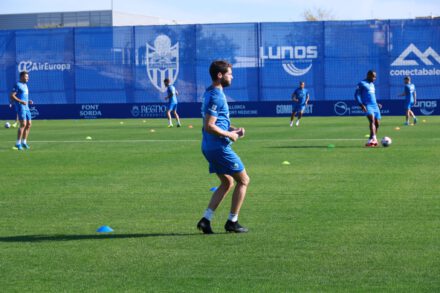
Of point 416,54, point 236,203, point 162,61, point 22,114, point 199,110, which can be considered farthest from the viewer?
point 162,61

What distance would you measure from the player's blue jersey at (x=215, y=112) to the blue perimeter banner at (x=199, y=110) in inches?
1568

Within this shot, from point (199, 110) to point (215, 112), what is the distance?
41272 mm

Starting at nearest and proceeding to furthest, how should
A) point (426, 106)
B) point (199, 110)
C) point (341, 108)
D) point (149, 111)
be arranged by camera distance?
1. point (426, 106)
2. point (341, 108)
3. point (199, 110)
4. point (149, 111)

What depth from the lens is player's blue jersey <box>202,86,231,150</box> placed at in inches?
379

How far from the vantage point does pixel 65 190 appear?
14602 millimetres

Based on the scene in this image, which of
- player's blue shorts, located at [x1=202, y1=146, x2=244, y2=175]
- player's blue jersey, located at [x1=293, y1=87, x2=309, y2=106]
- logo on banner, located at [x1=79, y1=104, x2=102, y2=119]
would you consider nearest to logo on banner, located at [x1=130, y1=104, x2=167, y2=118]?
logo on banner, located at [x1=79, y1=104, x2=102, y2=119]

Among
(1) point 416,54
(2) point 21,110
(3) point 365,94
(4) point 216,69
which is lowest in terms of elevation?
(2) point 21,110

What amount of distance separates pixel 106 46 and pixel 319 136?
27.0 meters

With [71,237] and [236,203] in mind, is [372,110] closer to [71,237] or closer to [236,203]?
[236,203]

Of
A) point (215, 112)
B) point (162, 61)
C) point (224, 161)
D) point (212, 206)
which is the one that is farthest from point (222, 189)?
point (162, 61)

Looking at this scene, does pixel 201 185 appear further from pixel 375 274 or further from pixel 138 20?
pixel 138 20

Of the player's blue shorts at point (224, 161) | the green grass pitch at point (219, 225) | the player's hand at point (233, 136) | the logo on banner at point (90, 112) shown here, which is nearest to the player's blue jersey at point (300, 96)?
the logo on banner at point (90, 112)

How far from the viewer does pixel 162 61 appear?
176 ft

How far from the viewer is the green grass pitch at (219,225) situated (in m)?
7.74
